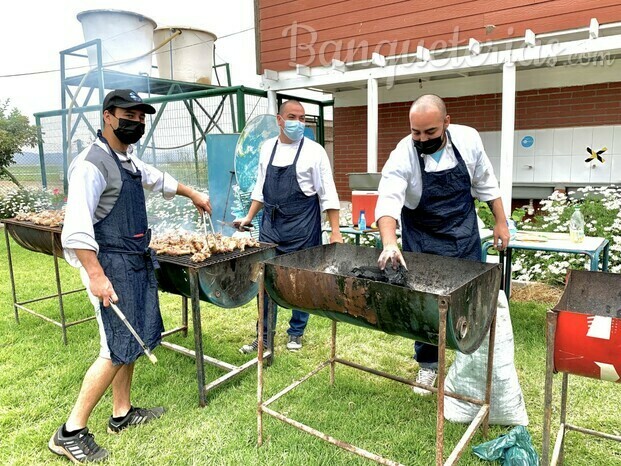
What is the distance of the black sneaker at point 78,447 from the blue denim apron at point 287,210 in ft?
5.92

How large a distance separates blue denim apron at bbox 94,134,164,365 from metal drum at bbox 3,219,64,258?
171 centimetres

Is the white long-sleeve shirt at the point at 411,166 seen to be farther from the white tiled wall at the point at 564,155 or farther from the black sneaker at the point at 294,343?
the white tiled wall at the point at 564,155

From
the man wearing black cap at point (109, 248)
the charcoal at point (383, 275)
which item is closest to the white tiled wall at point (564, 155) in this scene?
the charcoal at point (383, 275)

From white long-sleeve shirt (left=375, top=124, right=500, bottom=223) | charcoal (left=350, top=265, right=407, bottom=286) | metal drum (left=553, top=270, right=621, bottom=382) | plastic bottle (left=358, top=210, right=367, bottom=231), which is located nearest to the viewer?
metal drum (left=553, top=270, right=621, bottom=382)

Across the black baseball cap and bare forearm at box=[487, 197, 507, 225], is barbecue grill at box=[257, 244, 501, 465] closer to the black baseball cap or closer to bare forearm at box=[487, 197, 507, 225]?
bare forearm at box=[487, 197, 507, 225]

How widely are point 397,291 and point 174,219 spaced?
6606 millimetres

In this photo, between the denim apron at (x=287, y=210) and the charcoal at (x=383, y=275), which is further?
the denim apron at (x=287, y=210)

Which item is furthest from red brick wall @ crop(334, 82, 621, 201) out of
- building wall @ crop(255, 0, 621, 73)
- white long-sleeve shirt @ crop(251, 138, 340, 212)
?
white long-sleeve shirt @ crop(251, 138, 340, 212)

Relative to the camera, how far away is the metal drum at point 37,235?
157 inches

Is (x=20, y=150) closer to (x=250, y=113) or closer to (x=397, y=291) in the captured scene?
(x=250, y=113)

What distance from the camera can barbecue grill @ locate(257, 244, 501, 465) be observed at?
6.70ft

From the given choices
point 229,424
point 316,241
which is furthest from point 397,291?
point 316,241

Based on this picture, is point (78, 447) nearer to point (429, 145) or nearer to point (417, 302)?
point (417, 302)

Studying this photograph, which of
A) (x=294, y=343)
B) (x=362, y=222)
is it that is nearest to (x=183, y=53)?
(x=362, y=222)
